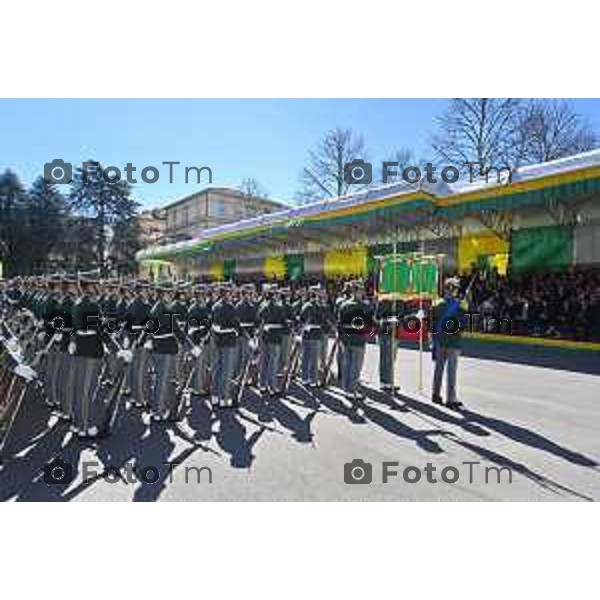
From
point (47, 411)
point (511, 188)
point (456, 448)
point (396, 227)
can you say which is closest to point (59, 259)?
point (396, 227)

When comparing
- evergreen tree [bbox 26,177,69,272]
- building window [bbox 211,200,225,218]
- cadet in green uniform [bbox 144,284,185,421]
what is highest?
building window [bbox 211,200,225,218]

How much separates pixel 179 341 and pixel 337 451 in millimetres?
2825

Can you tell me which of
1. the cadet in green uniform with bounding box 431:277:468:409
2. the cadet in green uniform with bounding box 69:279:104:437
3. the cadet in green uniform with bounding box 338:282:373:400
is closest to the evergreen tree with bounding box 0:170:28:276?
the cadet in green uniform with bounding box 338:282:373:400

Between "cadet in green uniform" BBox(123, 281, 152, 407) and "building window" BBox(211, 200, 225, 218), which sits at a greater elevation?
"building window" BBox(211, 200, 225, 218)

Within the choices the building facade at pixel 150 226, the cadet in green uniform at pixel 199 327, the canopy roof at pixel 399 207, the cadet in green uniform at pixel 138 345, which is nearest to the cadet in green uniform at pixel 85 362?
the cadet in green uniform at pixel 138 345

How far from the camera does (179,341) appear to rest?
827 centimetres

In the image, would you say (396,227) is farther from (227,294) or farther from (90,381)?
(90,381)

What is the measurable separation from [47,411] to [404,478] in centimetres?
512

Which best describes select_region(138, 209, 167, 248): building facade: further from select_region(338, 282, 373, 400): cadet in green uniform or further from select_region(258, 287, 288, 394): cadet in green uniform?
select_region(338, 282, 373, 400): cadet in green uniform

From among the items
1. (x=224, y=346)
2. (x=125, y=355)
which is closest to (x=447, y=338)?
(x=224, y=346)

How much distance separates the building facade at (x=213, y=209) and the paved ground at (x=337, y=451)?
4529 cm

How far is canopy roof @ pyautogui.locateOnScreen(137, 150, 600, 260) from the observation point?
15.4 meters

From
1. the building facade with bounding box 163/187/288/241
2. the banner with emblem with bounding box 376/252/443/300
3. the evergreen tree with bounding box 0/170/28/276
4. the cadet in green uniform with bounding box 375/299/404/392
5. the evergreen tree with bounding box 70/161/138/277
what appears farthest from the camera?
the building facade with bounding box 163/187/288/241

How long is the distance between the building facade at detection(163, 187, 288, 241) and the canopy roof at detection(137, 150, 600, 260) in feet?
70.3
